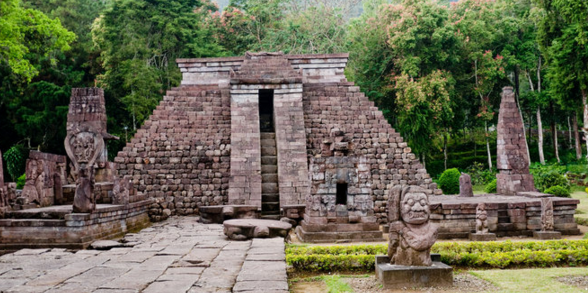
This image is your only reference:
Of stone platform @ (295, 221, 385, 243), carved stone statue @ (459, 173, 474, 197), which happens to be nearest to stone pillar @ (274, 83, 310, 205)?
stone platform @ (295, 221, 385, 243)

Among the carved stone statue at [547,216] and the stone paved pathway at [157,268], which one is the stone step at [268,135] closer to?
the stone paved pathway at [157,268]

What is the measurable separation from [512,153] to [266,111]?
32.7ft

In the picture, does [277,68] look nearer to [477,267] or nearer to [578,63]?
[477,267]

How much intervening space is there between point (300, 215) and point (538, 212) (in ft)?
18.1

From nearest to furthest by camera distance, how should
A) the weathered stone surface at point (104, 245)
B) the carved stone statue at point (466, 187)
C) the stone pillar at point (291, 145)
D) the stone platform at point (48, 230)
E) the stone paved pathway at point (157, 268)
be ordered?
the stone paved pathway at point (157, 268) → the weathered stone surface at point (104, 245) → the stone platform at point (48, 230) → the carved stone statue at point (466, 187) → the stone pillar at point (291, 145)

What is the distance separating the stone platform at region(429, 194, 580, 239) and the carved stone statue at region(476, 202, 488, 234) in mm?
228

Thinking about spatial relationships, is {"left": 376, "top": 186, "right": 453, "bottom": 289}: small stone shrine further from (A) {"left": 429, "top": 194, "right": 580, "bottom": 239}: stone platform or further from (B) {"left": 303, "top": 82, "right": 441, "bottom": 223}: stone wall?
(B) {"left": 303, "top": 82, "right": 441, "bottom": 223}: stone wall

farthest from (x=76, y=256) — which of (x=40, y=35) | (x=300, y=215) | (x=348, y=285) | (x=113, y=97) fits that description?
(x=113, y=97)

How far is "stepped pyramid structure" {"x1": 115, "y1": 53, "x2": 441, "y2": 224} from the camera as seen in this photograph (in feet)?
47.1

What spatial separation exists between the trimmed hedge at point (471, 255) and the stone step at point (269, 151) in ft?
26.7

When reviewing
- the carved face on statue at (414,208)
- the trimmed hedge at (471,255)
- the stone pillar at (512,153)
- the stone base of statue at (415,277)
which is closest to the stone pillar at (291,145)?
the stone pillar at (512,153)

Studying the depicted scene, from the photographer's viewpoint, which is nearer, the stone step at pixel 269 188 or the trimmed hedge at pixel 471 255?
the trimmed hedge at pixel 471 255

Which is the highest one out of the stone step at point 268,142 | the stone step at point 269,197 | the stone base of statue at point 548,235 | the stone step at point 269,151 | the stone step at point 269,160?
the stone step at point 268,142

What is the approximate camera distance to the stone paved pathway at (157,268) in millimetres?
5398
